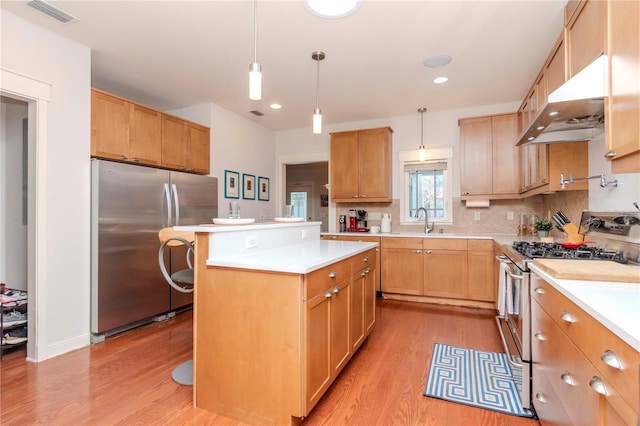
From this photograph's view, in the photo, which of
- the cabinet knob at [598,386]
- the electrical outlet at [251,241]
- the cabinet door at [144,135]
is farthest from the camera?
the cabinet door at [144,135]

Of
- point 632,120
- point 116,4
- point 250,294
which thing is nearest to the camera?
point 632,120

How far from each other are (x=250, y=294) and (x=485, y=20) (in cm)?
253

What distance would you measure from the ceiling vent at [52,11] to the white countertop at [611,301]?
136 inches

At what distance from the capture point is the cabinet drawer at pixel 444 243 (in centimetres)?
393

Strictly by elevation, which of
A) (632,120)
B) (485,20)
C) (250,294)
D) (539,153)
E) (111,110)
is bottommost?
(250,294)

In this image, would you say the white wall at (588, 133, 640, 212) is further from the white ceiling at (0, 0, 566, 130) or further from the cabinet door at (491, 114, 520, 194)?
the cabinet door at (491, 114, 520, 194)

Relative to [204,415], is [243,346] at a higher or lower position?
higher

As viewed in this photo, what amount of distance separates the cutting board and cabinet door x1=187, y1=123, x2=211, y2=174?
365 cm

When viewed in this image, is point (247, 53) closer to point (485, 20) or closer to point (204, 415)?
point (485, 20)

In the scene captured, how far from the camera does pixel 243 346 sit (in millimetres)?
1755

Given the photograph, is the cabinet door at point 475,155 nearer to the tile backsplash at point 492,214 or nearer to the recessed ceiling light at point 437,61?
the tile backsplash at point 492,214

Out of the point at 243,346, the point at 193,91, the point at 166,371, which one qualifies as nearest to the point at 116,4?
the point at 193,91

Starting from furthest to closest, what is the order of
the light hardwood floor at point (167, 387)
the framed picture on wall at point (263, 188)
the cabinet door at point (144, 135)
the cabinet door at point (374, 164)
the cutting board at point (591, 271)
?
the framed picture on wall at point (263, 188) < the cabinet door at point (374, 164) < the cabinet door at point (144, 135) < the light hardwood floor at point (167, 387) < the cutting board at point (591, 271)

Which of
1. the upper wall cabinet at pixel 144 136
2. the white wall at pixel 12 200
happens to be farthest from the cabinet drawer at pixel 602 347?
the white wall at pixel 12 200
